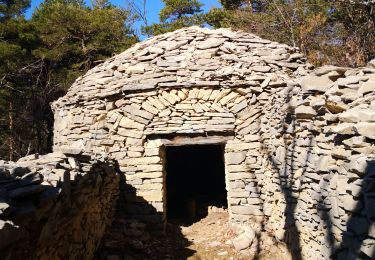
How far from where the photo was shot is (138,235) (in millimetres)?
5305

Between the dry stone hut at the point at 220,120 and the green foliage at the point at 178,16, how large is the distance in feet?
32.4

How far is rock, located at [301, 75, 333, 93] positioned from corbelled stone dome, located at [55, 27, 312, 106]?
1517 mm

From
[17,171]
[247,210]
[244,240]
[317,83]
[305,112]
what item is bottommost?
[244,240]

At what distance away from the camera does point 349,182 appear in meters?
2.59

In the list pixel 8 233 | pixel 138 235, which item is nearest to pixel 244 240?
pixel 138 235

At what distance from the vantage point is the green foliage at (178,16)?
16391 mm

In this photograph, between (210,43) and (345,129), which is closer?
(345,129)

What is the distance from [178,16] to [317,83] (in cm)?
1547

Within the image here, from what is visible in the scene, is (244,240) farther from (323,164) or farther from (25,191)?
(25,191)

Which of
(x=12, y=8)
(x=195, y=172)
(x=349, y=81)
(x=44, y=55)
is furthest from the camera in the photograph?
(x=12, y=8)

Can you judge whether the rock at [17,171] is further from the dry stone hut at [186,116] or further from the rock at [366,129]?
the dry stone hut at [186,116]

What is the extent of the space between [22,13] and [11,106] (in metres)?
4.80

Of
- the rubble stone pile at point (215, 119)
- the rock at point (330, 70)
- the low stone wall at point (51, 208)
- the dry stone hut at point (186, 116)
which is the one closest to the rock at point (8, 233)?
the low stone wall at point (51, 208)

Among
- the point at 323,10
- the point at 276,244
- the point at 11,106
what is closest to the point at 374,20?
the point at 323,10
